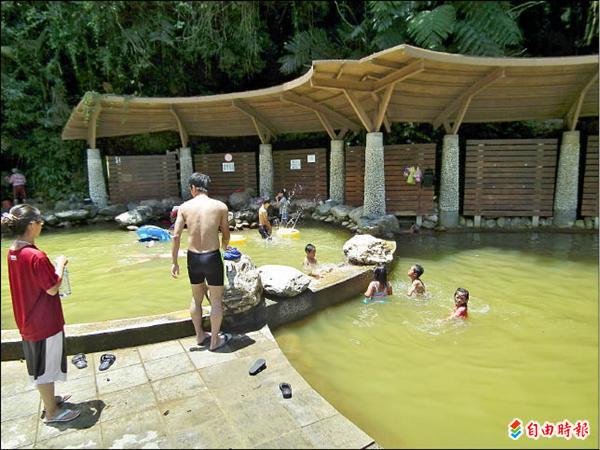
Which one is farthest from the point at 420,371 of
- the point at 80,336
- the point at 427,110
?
the point at 427,110

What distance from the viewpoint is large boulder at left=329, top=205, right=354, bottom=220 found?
11.9 metres

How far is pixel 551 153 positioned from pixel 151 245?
36.9ft

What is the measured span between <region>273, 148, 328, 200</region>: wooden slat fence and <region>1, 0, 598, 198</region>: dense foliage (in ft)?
5.88

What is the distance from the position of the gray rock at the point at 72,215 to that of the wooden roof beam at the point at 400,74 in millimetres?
10517

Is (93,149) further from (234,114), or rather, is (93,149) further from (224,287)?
(224,287)

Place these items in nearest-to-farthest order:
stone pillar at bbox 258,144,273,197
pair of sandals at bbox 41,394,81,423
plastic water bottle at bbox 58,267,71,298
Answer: pair of sandals at bbox 41,394,81,423, plastic water bottle at bbox 58,267,71,298, stone pillar at bbox 258,144,273,197

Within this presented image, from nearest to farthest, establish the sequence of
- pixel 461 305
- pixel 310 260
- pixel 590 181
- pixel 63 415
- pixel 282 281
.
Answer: pixel 63 415
pixel 282 281
pixel 461 305
pixel 310 260
pixel 590 181

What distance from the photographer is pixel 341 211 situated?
12.0 metres

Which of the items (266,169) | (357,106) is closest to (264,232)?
(357,106)

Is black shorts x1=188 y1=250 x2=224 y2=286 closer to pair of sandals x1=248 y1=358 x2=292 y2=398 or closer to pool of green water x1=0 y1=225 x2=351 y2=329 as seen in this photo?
pair of sandals x1=248 y1=358 x2=292 y2=398

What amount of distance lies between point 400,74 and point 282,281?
6162mm

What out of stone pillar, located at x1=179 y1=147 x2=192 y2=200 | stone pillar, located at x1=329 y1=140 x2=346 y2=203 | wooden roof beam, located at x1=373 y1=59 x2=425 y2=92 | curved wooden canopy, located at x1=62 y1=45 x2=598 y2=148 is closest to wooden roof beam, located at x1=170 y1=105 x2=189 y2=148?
curved wooden canopy, located at x1=62 y1=45 x2=598 y2=148

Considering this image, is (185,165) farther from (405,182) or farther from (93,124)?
(405,182)

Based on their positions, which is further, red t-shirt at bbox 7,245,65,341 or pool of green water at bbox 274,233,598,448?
pool of green water at bbox 274,233,598,448
